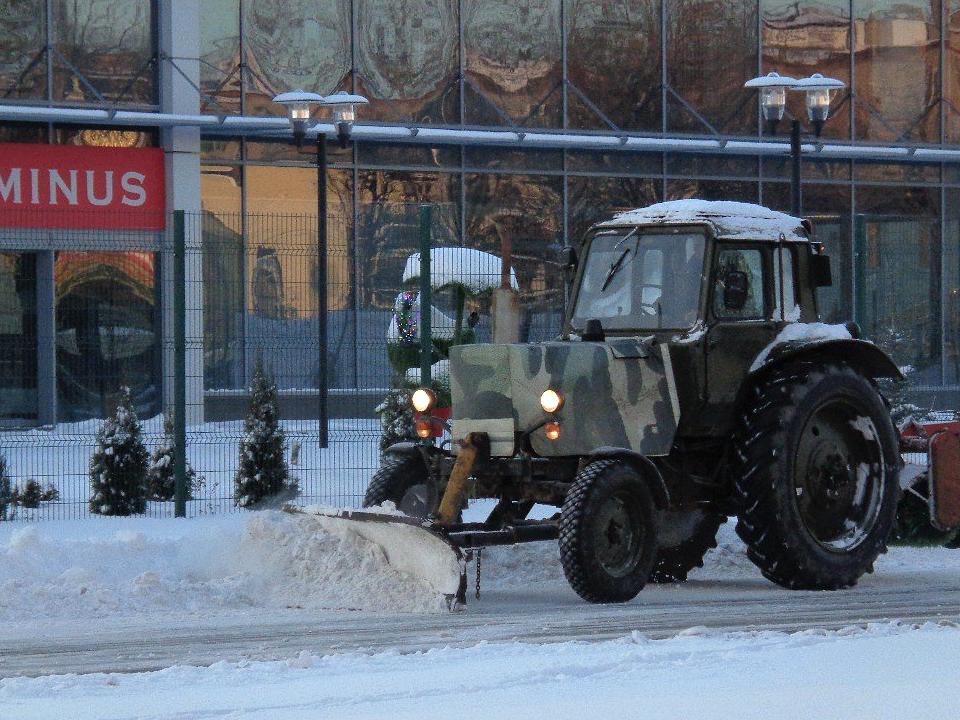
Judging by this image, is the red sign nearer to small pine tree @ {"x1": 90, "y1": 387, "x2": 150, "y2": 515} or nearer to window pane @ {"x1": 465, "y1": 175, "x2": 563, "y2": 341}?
window pane @ {"x1": 465, "y1": 175, "x2": 563, "y2": 341}

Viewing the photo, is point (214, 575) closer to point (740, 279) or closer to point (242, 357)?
point (740, 279)

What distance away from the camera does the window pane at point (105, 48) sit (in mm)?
25844

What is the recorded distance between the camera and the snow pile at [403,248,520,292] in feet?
54.5

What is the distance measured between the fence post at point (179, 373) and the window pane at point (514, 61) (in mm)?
13715

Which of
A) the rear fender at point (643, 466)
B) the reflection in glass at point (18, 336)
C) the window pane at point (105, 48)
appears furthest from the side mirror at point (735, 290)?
the window pane at point (105, 48)

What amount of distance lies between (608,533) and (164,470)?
6.85m

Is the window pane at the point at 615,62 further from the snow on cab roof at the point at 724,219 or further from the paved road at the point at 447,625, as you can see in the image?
the paved road at the point at 447,625

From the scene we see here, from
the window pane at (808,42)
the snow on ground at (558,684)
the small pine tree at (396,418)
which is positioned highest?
the window pane at (808,42)

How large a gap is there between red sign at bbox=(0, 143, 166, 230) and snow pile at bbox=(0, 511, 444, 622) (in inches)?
544

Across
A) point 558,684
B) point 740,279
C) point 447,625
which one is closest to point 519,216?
point 740,279

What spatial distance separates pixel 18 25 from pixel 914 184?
625 inches

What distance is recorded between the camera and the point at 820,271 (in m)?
12.4

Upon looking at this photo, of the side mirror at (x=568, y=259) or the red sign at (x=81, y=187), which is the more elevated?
the red sign at (x=81, y=187)

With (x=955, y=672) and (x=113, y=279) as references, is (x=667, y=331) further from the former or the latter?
(x=113, y=279)
